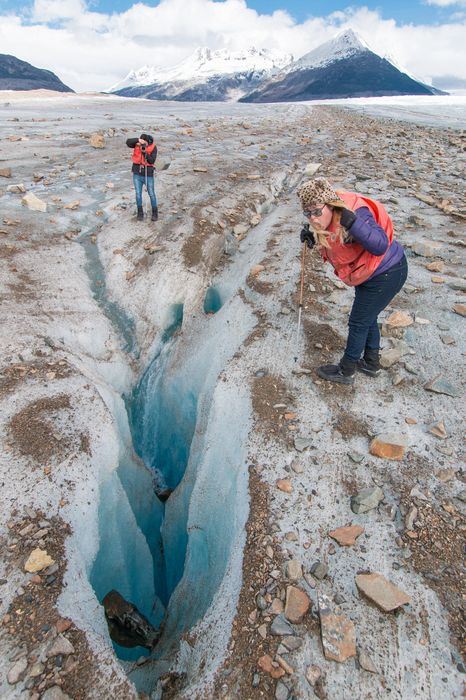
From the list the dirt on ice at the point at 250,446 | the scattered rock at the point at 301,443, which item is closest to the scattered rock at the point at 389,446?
the dirt on ice at the point at 250,446

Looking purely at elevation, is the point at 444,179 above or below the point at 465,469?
above

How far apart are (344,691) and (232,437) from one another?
2.58 meters

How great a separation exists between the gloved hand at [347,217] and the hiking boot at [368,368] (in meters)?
2.15

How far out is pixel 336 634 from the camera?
9.90 ft

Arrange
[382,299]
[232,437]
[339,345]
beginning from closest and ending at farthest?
[382,299] → [232,437] → [339,345]

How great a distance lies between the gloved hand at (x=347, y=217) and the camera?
11.9ft

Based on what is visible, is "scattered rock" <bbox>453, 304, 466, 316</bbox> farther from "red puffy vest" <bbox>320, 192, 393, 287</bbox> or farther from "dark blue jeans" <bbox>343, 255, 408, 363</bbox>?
"red puffy vest" <bbox>320, 192, 393, 287</bbox>

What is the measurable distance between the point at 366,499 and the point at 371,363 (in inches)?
75.1

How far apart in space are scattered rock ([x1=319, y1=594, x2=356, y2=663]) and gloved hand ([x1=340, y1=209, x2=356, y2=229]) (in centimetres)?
309

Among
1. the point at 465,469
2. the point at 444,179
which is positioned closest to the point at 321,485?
the point at 465,469

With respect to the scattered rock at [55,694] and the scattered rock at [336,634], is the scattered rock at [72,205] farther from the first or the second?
the scattered rock at [336,634]

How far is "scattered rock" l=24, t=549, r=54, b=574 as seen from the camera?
350cm

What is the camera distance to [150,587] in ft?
16.9

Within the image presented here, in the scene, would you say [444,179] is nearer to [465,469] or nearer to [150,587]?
[465,469]
